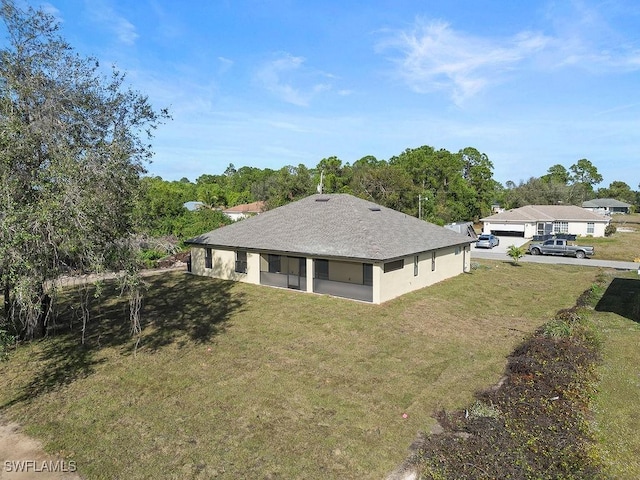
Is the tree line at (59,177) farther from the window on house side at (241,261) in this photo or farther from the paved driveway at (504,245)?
the paved driveway at (504,245)

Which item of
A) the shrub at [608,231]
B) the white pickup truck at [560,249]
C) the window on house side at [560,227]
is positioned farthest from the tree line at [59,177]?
the shrub at [608,231]

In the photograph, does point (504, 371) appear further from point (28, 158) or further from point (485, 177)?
point (485, 177)

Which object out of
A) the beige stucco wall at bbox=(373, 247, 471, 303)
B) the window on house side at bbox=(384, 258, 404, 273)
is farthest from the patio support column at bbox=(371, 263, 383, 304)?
the window on house side at bbox=(384, 258, 404, 273)

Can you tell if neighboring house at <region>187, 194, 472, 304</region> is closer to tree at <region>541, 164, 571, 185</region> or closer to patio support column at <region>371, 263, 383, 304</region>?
patio support column at <region>371, 263, 383, 304</region>

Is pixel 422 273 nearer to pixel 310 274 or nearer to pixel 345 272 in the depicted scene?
pixel 345 272

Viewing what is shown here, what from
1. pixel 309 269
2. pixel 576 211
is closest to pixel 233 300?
pixel 309 269

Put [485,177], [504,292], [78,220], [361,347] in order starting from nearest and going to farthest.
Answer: [78,220] → [361,347] → [504,292] → [485,177]
